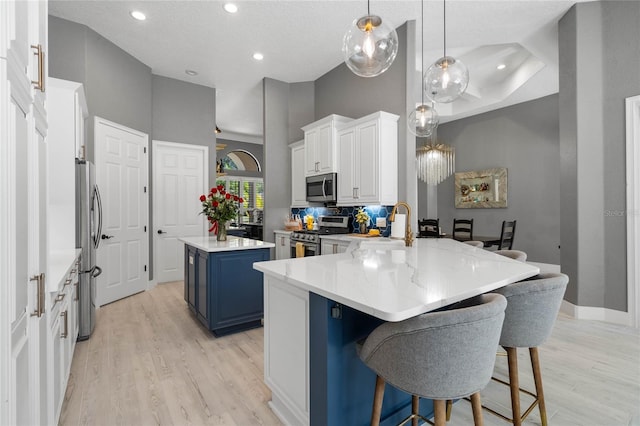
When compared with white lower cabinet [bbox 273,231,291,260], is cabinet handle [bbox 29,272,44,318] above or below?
above

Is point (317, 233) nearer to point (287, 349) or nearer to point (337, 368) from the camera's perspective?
point (287, 349)

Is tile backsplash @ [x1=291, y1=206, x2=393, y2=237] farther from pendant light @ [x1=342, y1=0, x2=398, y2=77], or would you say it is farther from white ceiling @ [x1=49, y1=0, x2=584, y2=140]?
pendant light @ [x1=342, y1=0, x2=398, y2=77]

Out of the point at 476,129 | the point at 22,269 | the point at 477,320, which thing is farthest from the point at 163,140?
the point at 476,129

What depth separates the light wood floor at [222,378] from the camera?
1.90 metres

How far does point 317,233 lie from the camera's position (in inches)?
181

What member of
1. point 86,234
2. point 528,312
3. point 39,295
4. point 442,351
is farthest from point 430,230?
point 39,295

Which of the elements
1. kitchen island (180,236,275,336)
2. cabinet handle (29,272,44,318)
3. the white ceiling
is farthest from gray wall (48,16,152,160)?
cabinet handle (29,272,44,318)

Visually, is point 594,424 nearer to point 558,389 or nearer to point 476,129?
point 558,389

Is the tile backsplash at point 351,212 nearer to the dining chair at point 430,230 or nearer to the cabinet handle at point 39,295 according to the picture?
the dining chair at point 430,230

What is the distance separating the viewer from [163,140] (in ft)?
17.7

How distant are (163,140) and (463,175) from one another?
6284 millimetres

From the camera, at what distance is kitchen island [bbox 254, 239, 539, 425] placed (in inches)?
50.0

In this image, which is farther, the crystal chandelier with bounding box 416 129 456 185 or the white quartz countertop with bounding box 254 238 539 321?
the crystal chandelier with bounding box 416 129 456 185

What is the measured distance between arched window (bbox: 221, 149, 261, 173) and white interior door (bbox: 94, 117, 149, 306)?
5185 mm
